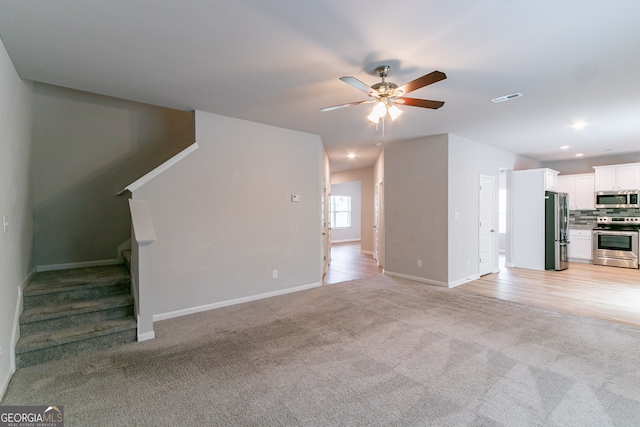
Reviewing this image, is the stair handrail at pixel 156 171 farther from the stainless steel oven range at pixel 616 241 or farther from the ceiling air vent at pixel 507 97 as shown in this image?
the stainless steel oven range at pixel 616 241

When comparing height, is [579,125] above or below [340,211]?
above

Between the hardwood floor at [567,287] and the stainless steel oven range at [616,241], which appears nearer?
the hardwood floor at [567,287]

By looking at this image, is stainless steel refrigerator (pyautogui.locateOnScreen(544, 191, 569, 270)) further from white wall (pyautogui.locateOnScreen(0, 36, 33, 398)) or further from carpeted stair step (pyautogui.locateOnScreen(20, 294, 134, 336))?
white wall (pyautogui.locateOnScreen(0, 36, 33, 398))

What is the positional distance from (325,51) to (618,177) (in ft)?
27.6

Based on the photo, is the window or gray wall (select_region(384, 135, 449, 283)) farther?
the window

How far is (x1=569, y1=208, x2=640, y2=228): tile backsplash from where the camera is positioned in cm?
702

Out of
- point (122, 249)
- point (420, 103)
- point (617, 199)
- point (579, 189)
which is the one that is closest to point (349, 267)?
point (122, 249)

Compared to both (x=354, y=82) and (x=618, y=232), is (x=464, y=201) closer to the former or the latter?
(x=354, y=82)

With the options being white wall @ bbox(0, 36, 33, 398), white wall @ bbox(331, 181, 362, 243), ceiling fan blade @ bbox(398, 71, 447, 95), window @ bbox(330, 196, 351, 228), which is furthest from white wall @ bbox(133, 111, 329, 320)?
white wall @ bbox(331, 181, 362, 243)

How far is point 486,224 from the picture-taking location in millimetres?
6055

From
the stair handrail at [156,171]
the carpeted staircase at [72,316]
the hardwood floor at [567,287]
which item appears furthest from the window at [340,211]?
the carpeted staircase at [72,316]

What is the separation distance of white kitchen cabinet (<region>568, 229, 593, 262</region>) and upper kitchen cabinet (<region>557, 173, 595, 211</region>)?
68 centimetres

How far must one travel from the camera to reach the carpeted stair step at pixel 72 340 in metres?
2.53

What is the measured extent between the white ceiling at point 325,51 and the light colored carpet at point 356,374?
8.74ft
